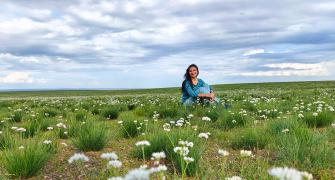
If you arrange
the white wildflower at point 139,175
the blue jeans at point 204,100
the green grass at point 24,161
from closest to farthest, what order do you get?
the white wildflower at point 139,175
the green grass at point 24,161
the blue jeans at point 204,100

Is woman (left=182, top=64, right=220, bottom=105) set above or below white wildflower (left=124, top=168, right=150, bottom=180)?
above

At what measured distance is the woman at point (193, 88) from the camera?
16.0m

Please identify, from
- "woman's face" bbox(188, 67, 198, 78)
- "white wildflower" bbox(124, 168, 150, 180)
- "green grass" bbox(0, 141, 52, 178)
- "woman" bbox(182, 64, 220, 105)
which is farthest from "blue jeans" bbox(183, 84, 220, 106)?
"white wildflower" bbox(124, 168, 150, 180)

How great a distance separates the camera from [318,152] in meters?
6.22

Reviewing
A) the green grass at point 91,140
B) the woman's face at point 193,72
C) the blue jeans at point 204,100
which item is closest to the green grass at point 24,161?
the green grass at point 91,140

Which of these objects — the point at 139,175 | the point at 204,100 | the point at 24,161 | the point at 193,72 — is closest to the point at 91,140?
the point at 24,161

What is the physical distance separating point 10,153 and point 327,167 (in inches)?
180

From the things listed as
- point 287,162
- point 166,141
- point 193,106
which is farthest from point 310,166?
point 193,106

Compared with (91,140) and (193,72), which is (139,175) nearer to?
(91,140)

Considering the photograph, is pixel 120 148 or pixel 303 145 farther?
pixel 120 148

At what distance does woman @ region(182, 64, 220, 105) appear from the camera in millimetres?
15976

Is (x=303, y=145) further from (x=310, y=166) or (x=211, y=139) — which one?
(x=211, y=139)

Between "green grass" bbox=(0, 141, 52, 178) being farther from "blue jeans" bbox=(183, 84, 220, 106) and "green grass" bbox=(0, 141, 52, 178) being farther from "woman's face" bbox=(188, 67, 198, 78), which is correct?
"woman's face" bbox=(188, 67, 198, 78)

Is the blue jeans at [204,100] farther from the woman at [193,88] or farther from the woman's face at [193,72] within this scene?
the woman's face at [193,72]
